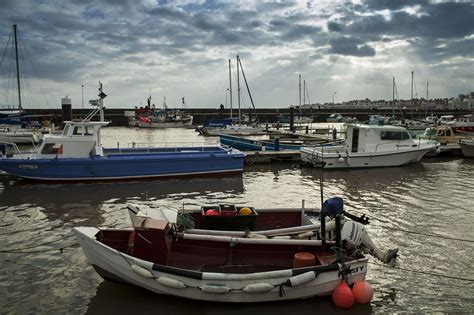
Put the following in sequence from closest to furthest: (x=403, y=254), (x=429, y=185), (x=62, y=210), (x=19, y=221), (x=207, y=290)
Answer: (x=207, y=290)
(x=403, y=254)
(x=19, y=221)
(x=62, y=210)
(x=429, y=185)

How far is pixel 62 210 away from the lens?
13992mm

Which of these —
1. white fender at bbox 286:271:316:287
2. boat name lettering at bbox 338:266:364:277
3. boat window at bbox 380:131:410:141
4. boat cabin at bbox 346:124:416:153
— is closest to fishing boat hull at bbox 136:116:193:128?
boat cabin at bbox 346:124:416:153

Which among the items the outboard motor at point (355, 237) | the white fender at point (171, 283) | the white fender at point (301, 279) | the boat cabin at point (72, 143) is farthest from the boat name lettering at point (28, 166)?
the outboard motor at point (355, 237)

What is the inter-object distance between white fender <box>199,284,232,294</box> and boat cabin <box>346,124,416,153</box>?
17.8 meters

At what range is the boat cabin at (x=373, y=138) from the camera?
74.3 ft

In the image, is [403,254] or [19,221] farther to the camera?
[19,221]

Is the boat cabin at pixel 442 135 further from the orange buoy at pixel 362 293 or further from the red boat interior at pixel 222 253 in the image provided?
the orange buoy at pixel 362 293

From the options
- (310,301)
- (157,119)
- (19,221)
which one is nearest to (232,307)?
(310,301)

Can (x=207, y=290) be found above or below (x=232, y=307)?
above

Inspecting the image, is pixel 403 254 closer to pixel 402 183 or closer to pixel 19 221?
pixel 402 183

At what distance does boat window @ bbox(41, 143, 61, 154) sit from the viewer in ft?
60.7

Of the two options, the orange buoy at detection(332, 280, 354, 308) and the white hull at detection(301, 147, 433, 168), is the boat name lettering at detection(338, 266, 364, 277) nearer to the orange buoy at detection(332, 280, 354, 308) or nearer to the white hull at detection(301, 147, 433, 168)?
the orange buoy at detection(332, 280, 354, 308)

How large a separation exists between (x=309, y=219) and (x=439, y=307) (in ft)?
11.5

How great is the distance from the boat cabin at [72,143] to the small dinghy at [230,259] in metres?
11.8
